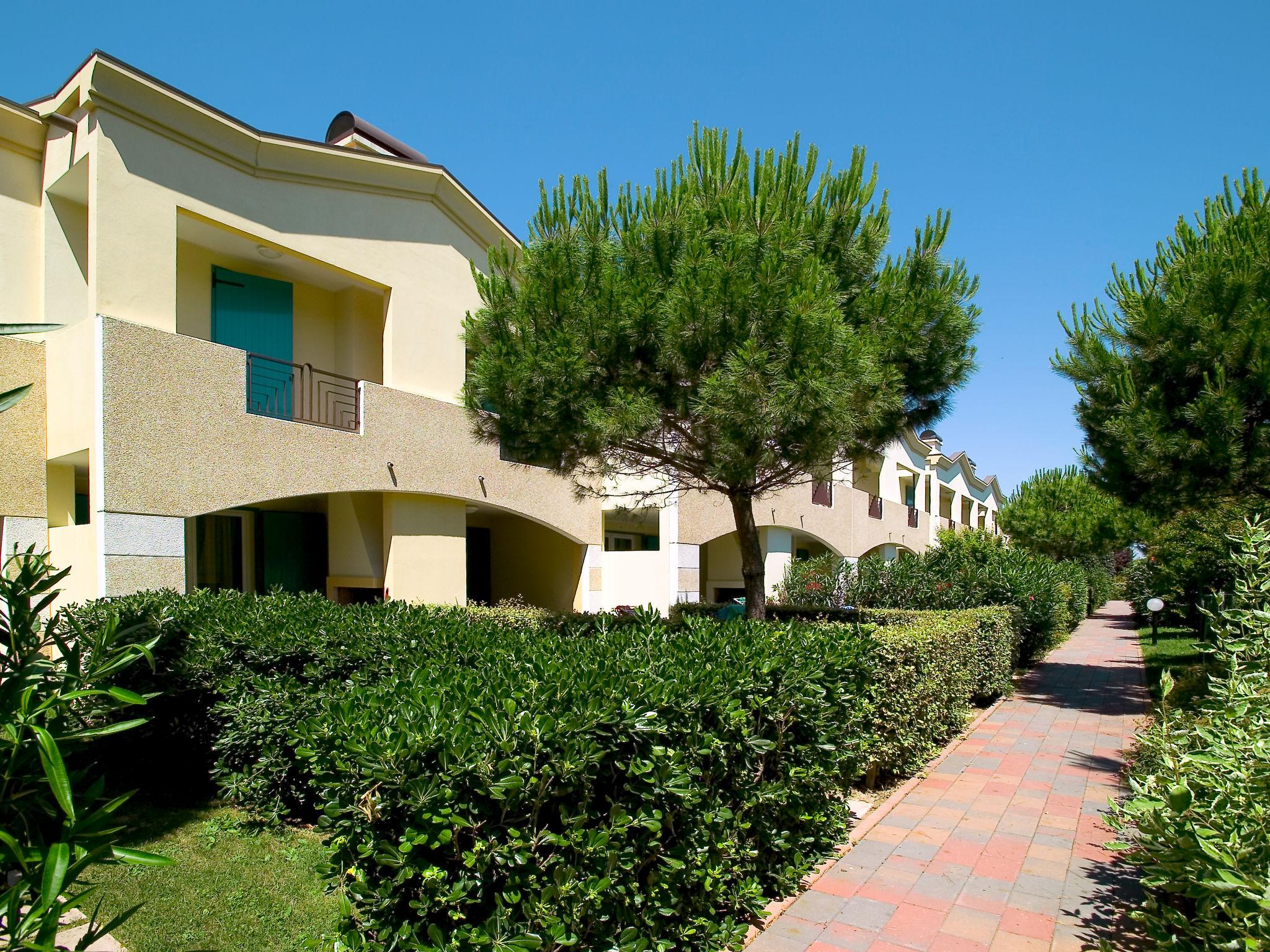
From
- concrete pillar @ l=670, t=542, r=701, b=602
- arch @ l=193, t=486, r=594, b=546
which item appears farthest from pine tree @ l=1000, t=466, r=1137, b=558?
arch @ l=193, t=486, r=594, b=546

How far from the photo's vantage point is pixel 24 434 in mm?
8914

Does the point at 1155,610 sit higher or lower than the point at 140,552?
lower

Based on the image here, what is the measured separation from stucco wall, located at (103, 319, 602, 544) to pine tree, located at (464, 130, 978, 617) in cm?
314

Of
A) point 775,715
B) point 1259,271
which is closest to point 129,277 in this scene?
point 775,715

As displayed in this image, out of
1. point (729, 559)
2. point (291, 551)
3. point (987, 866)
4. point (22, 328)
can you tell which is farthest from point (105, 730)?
point (729, 559)

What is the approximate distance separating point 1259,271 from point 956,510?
110ft

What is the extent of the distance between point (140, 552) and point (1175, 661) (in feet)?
60.7

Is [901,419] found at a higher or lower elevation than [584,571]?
higher

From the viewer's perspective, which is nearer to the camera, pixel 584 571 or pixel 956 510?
pixel 584 571

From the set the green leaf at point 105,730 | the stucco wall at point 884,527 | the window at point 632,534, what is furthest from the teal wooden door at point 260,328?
the stucco wall at point 884,527

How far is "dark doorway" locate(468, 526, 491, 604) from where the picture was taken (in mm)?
17375

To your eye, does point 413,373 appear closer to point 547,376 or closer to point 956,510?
point 547,376

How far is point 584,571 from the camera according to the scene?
623 inches

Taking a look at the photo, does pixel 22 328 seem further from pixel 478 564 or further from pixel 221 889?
pixel 478 564
